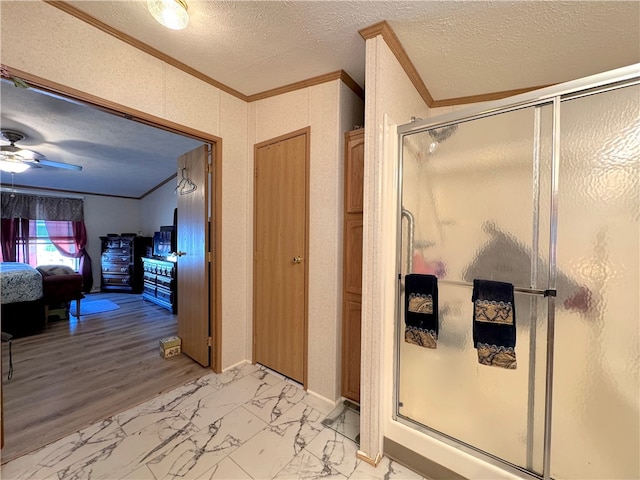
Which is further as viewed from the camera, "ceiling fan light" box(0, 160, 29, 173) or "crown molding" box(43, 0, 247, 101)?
"ceiling fan light" box(0, 160, 29, 173)

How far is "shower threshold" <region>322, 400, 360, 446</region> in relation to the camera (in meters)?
1.65

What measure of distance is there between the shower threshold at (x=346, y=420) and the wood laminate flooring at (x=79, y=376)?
1230 millimetres

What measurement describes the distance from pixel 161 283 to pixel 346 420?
4.02 m

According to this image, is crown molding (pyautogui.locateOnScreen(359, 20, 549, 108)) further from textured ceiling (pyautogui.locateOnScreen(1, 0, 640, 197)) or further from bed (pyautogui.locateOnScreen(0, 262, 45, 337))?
bed (pyautogui.locateOnScreen(0, 262, 45, 337))

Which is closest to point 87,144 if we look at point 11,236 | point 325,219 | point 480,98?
point 11,236

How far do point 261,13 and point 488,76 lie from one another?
1648 millimetres

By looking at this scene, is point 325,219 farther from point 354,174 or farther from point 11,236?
point 11,236

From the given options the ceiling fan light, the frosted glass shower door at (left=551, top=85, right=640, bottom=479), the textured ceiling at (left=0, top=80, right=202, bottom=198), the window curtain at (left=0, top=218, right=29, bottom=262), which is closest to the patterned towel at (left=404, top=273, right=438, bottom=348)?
the frosted glass shower door at (left=551, top=85, right=640, bottom=479)

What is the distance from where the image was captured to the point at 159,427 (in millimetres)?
1673

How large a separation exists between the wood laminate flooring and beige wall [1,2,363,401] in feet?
2.33

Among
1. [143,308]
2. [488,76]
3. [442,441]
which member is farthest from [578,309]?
[143,308]

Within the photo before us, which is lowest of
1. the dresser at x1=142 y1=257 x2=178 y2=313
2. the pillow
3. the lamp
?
the dresser at x1=142 y1=257 x2=178 y2=313

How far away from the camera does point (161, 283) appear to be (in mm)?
4473

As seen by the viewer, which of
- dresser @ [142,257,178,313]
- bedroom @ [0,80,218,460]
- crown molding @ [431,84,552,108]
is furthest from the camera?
dresser @ [142,257,178,313]
